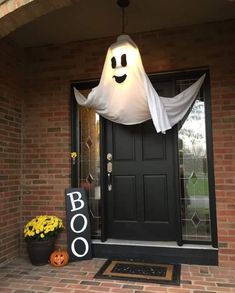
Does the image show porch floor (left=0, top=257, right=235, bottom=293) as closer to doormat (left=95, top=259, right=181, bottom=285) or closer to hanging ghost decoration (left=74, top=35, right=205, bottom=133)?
doormat (left=95, top=259, right=181, bottom=285)

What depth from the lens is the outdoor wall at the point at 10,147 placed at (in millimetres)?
3205

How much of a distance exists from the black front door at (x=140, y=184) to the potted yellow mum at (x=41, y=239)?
662 millimetres

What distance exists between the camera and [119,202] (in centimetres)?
336

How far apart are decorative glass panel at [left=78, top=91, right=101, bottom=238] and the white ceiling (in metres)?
0.77

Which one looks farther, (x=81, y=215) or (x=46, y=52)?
(x=46, y=52)

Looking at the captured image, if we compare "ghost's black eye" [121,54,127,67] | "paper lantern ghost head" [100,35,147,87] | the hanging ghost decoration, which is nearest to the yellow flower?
the hanging ghost decoration

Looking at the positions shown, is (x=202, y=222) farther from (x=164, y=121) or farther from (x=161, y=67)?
(x=161, y=67)

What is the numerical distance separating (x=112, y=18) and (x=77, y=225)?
7.77ft

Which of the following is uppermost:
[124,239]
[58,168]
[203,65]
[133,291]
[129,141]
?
[203,65]

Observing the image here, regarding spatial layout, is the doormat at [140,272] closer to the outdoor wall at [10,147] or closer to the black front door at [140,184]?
the black front door at [140,184]

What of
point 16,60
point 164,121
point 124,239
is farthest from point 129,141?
point 16,60

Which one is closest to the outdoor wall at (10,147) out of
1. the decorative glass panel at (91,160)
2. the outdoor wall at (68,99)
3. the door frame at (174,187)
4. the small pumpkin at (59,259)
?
the outdoor wall at (68,99)

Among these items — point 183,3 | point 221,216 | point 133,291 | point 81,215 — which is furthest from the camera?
point 81,215

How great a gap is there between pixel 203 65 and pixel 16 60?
2349mm
